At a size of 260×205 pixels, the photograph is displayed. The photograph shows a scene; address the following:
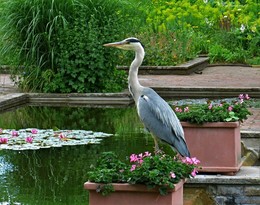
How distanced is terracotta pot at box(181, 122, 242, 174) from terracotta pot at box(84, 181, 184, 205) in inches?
90.0

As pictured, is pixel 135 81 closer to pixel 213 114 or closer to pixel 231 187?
pixel 213 114

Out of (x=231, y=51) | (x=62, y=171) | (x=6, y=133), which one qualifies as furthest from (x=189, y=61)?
(x=62, y=171)

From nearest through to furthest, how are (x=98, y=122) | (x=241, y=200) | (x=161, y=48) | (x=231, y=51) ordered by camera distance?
(x=241, y=200) < (x=98, y=122) < (x=161, y=48) < (x=231, y=51)

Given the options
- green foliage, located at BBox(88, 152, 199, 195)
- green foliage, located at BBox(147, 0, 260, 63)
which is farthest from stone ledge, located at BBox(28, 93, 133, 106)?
green foliage, located at BBox(88, 152, 199, 195)

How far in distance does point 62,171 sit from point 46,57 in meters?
7.33

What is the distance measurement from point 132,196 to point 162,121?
6.00 ft

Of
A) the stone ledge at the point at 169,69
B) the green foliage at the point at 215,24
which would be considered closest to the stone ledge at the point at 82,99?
the stone ledge at the point at 169,69

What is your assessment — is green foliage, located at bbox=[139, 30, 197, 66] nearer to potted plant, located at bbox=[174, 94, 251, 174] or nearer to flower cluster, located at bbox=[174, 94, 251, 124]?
A: flower cluster, located at bbox=[174, 94, 251, 124]

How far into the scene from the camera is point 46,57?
1738 cm

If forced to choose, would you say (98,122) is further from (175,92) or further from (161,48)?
(161,48)

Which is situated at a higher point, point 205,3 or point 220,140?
point 205,3

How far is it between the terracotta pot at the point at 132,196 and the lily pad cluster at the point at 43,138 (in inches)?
208

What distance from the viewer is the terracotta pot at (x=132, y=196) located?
6418mm

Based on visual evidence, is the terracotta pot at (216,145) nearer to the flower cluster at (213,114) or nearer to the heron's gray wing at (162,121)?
the flower cluster at (213,114)
